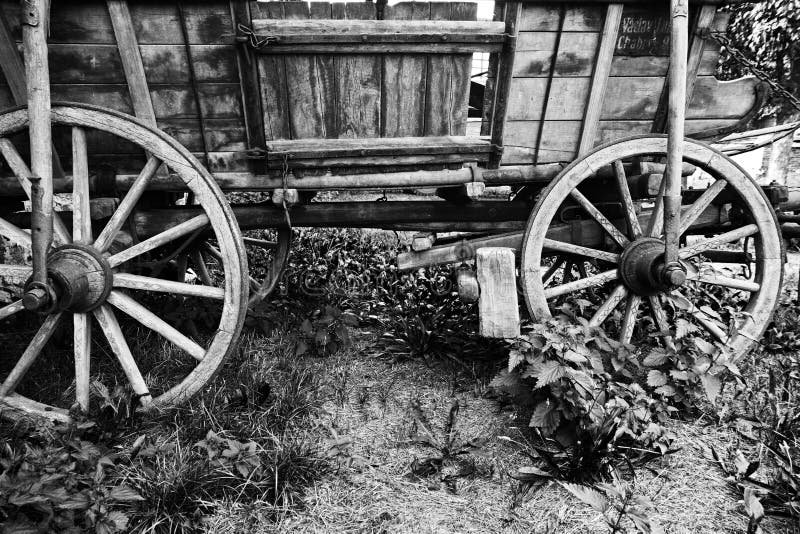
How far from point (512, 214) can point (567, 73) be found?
0.83m

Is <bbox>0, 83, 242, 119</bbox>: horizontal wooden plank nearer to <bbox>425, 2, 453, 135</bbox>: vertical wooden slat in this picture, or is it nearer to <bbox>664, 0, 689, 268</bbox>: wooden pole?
<bbox>425, 2, 453, 135</bbox>: vertical wooden slat

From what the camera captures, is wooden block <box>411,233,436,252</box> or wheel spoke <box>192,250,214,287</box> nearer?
wooden block <box>411,233,436,252</box>

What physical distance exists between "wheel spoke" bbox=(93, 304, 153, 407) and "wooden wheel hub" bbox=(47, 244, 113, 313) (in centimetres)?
6

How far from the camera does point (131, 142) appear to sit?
95.2 inches

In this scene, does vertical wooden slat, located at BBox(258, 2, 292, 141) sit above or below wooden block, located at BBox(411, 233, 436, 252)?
above

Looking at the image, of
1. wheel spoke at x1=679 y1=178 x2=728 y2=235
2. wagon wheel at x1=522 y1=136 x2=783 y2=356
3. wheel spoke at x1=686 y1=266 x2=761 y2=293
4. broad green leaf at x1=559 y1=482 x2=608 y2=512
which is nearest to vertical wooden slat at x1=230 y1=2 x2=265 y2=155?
wagon wheel at x1=522 y1=136 x2=783 y2=356

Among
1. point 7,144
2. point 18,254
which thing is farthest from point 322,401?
point 18,254

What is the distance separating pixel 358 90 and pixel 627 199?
1417mm

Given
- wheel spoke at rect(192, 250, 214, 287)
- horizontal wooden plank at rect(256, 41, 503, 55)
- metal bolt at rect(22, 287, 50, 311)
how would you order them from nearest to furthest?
1. metal bolt at rect(22, 287, 50, 311)
2. horizontal wooden plank at rect(256, 41, 503, 55)
3. wheel spoke at rect(192, 250, 214, 287)

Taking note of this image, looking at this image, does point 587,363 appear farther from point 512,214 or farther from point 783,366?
point 783,366

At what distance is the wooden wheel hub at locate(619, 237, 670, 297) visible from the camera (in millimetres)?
2625

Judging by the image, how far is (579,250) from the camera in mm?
2729

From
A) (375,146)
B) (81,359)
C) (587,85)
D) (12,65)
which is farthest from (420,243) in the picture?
(12,65)

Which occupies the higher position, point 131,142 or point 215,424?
point 131,142
